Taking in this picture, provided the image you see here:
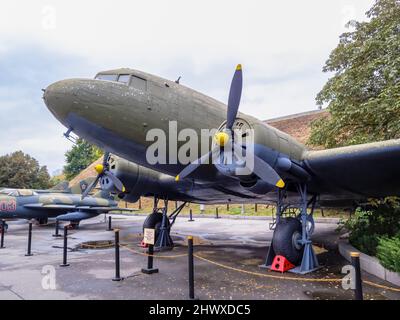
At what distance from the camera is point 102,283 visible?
305 inches

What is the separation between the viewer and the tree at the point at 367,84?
12.8 metres

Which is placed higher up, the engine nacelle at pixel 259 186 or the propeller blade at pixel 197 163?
the propeller blade at pixel 197 163

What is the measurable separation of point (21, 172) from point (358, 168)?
48680 millimetres

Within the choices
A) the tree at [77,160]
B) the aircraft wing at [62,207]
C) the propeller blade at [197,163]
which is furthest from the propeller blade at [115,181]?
the tree at [77,160]

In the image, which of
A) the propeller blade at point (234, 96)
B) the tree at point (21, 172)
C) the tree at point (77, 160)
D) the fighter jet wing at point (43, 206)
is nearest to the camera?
the propeller blade at point (234, 96)

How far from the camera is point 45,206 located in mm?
24266

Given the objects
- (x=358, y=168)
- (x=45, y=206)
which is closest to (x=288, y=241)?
(x=358, y=168)

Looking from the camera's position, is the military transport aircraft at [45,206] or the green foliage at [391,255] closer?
the green foliage at [391,255]

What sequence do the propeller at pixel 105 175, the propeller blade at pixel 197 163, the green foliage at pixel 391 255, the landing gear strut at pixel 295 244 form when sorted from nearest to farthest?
the green foliage at pixel 391 255, the propeller blade at pixel 197 163, the landing gear strut at pixel 295 244, the propeller at pixel 105 175

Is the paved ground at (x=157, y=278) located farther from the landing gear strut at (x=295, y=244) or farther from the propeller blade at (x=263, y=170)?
the propeller blade at (x=263, y=170)

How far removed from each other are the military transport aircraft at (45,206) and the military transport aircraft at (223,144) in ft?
51.2

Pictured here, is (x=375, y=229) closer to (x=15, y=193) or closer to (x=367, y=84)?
(x=367, y=84)
